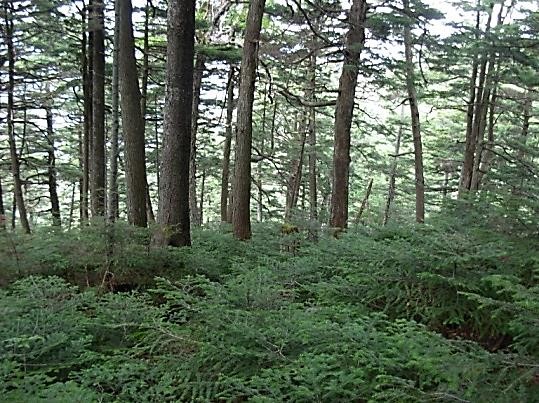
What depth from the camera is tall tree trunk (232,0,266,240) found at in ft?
30.8

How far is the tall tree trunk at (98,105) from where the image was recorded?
1123cm

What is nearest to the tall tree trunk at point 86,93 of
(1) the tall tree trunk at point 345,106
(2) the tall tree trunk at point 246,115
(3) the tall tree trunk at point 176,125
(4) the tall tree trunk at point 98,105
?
(4) the tall tree trunk at point 98,105

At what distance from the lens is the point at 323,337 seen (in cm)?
365

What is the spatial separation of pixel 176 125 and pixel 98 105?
4.19 meters

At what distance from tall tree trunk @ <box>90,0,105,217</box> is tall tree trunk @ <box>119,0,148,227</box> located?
190cm

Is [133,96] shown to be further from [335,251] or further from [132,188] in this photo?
[335,251]

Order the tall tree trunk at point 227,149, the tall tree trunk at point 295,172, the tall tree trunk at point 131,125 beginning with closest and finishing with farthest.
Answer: the tall tree trunk at point 131,125, the tall tree trunk at point 295,172, the tall tree trunk at point 227,149

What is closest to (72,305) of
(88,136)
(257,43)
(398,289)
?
(398,289)

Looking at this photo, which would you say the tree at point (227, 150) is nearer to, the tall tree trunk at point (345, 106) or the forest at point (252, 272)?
the forest at point (252, 272)

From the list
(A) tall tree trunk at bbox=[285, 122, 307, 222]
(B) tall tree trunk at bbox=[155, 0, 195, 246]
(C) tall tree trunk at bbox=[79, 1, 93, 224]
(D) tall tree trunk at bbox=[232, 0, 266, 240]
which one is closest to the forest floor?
(B) tall tree trunk at bbox=[155, 0, 195, 246]

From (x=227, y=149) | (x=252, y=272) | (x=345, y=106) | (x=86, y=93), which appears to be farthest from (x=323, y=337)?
(x=227, y=149)

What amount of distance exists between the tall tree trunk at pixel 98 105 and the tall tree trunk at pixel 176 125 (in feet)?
12.0

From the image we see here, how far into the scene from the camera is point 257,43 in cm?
932

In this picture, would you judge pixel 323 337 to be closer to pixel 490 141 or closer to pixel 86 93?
A: pixel 86 93
